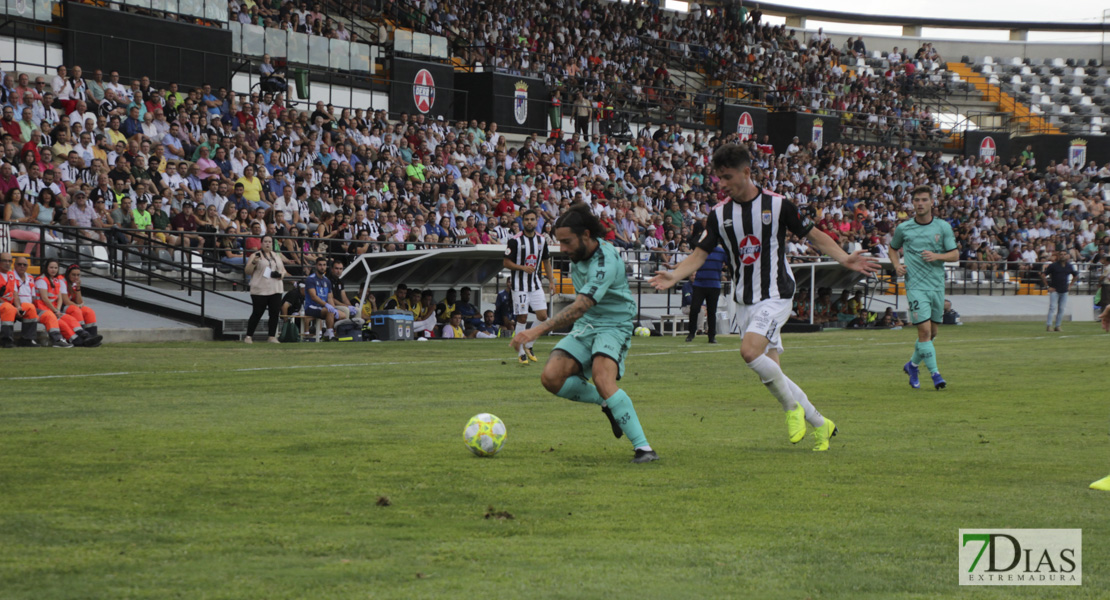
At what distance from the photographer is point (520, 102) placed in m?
36.4

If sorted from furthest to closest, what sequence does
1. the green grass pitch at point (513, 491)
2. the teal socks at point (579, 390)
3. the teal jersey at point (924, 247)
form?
the teal jersey at point (924, 247) < the teal socks at point (579, 390) < the green grass pitch at point (513, 491)

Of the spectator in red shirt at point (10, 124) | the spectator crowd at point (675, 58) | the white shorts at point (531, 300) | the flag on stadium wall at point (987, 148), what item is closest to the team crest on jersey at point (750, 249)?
the white shorts at point (531, 300)

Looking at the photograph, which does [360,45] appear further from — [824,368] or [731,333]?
[824,368]

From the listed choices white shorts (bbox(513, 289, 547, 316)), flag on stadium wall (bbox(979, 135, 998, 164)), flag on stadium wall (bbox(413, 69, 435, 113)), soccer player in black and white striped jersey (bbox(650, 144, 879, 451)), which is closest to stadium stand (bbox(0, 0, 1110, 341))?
flag on stadium wall (bbox(413, 69, 435, 113))

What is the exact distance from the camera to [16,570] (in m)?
4.30

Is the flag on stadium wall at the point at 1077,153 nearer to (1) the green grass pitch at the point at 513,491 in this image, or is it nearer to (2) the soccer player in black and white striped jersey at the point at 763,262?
(1) the green grass pitch at the point at 513,491

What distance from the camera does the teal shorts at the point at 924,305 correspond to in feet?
44.3

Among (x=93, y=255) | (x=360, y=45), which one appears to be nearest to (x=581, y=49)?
(x=360, y=45)

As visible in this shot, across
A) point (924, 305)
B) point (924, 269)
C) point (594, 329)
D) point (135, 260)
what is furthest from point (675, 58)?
point (594, 329)

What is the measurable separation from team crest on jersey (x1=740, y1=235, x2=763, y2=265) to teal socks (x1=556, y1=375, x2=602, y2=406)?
147 centimetres

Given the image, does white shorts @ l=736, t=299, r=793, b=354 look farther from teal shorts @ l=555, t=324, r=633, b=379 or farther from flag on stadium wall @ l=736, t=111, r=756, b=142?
flag on stadium wall @ l=736, t=111, r=756, b=142

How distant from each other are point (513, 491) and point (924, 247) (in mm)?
9024

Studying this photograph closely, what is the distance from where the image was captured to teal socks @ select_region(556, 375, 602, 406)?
7.69m

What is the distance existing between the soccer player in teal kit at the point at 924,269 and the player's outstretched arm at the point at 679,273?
548 cm
